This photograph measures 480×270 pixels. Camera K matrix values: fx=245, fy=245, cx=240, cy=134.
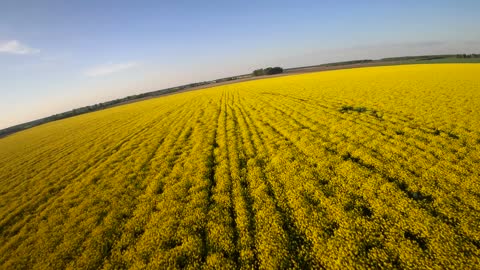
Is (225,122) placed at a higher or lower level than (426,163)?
higher

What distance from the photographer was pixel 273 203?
852 cm

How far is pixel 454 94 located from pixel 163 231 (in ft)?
95.0

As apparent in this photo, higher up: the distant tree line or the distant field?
the distant tree line

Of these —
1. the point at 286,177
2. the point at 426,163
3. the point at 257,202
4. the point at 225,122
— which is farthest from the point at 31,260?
the point at 225,122

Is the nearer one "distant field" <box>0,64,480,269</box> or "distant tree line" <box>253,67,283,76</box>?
"distant field" <box>0,64,480,269</box>

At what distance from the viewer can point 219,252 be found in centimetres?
649

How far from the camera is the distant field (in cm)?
621

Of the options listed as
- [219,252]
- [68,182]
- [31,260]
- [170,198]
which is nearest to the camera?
[219,252]

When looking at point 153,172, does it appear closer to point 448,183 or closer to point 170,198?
point 170,198

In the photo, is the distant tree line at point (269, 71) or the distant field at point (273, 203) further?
the distant tree line at point (269, 71)

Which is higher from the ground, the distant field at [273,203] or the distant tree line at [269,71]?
the distant tree line at [269,71]

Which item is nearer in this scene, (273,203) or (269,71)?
(273,203)

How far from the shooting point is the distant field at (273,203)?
6.21 meters

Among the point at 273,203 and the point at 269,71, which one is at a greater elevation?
the point at 269,71
